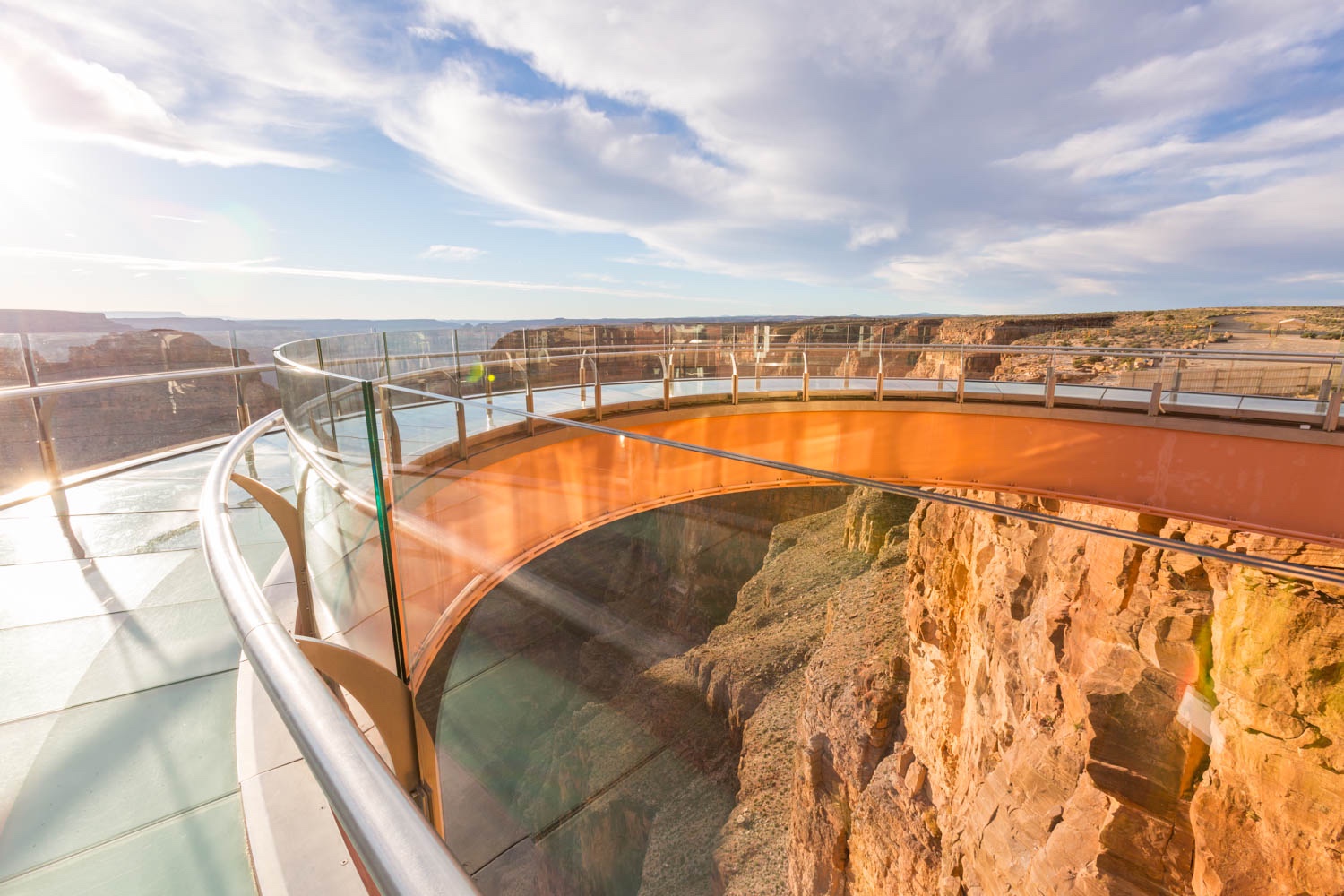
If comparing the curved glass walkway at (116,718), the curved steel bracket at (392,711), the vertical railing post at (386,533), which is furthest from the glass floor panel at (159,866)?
the vertical railing post at (386,533)

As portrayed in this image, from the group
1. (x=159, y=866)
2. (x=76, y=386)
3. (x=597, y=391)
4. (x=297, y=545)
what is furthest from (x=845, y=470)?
(x=159, y=866)

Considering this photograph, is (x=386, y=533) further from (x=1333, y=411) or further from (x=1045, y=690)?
(x=1333, y=411)

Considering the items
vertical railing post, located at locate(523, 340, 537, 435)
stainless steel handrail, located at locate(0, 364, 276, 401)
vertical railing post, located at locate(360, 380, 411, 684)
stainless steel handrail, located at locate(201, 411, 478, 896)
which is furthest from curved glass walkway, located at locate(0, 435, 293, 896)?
vertical railing post, located at locate(523, 340, 537, 435)

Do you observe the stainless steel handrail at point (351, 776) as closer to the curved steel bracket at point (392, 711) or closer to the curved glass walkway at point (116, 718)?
the curved steel bracket at point (392, 711)

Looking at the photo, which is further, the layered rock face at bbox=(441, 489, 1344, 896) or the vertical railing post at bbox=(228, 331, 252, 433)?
the vertical railing post at bbox=(228, 331, 252, 433)

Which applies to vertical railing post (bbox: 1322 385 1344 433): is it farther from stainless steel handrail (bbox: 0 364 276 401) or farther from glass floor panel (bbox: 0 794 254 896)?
stainless steel handrail (bbox: 0 364 276 401)

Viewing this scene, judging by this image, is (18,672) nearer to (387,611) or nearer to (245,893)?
(387,611)
